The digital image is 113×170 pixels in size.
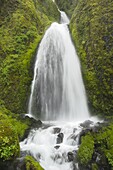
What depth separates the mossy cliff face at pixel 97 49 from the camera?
10.5 metres

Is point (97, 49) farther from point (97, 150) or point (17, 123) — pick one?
point (97, 150)

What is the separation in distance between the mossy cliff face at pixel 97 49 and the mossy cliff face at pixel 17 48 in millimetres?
2777

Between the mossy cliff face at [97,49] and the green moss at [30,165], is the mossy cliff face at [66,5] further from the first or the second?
the green moss at [30,165]

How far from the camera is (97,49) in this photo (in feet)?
37.6

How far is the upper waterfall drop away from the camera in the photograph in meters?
10.7

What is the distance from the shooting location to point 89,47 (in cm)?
1196

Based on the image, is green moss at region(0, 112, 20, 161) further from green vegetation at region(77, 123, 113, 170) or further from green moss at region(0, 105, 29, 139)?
green vegetation at region(77, 123, 113, 170)

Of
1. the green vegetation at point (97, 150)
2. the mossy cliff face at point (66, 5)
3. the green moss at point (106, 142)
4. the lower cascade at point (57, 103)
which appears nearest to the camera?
the green vegetation at point (97, 150)

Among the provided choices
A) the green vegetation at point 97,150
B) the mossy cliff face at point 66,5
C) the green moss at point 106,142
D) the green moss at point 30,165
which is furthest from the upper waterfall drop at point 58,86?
the mossy cliff face at point 66,5

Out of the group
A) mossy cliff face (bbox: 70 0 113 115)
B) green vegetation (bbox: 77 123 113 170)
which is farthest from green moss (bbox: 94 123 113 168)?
mossy cliff face (bbox: 70 0 113 115)

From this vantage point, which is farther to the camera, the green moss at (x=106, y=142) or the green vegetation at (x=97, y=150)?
the green moss at (x=106, y=142)

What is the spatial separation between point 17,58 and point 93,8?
5.35 meters

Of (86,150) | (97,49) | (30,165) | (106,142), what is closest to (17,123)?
(30,165)

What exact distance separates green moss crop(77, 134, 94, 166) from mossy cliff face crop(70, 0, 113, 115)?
2.94 meters
